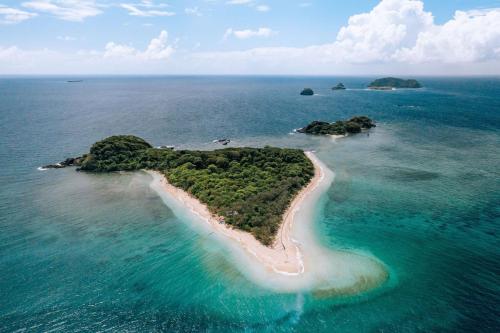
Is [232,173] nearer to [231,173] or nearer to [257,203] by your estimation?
[231,173]

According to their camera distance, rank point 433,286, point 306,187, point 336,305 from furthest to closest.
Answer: point 306,187, point 433,286, point 336,305

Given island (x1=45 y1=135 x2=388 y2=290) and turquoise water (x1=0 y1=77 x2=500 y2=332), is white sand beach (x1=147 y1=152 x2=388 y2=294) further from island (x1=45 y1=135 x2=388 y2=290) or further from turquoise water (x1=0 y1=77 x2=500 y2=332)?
turquoise water (x1=0 y1=77 x2=500 y2=332)

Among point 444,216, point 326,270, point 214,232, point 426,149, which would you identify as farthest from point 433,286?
point 426,149

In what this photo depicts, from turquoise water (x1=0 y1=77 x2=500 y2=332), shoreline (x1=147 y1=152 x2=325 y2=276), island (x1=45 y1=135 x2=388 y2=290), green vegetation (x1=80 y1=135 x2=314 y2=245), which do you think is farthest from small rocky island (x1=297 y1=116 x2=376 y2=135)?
shoreline (x1=147 y1=152 x2=325 y2=276)

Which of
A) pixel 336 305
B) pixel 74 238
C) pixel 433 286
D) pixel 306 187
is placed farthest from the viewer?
pixel 306 187

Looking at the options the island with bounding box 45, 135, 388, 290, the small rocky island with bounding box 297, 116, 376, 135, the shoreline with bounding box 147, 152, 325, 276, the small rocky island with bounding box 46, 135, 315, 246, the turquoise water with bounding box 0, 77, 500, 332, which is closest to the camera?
the turquoise water with bounding box 0, 77, 500, 332

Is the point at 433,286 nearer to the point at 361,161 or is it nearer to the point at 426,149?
the point at 361,161

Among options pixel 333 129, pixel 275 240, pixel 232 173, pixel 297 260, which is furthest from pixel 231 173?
pixel 333 129
